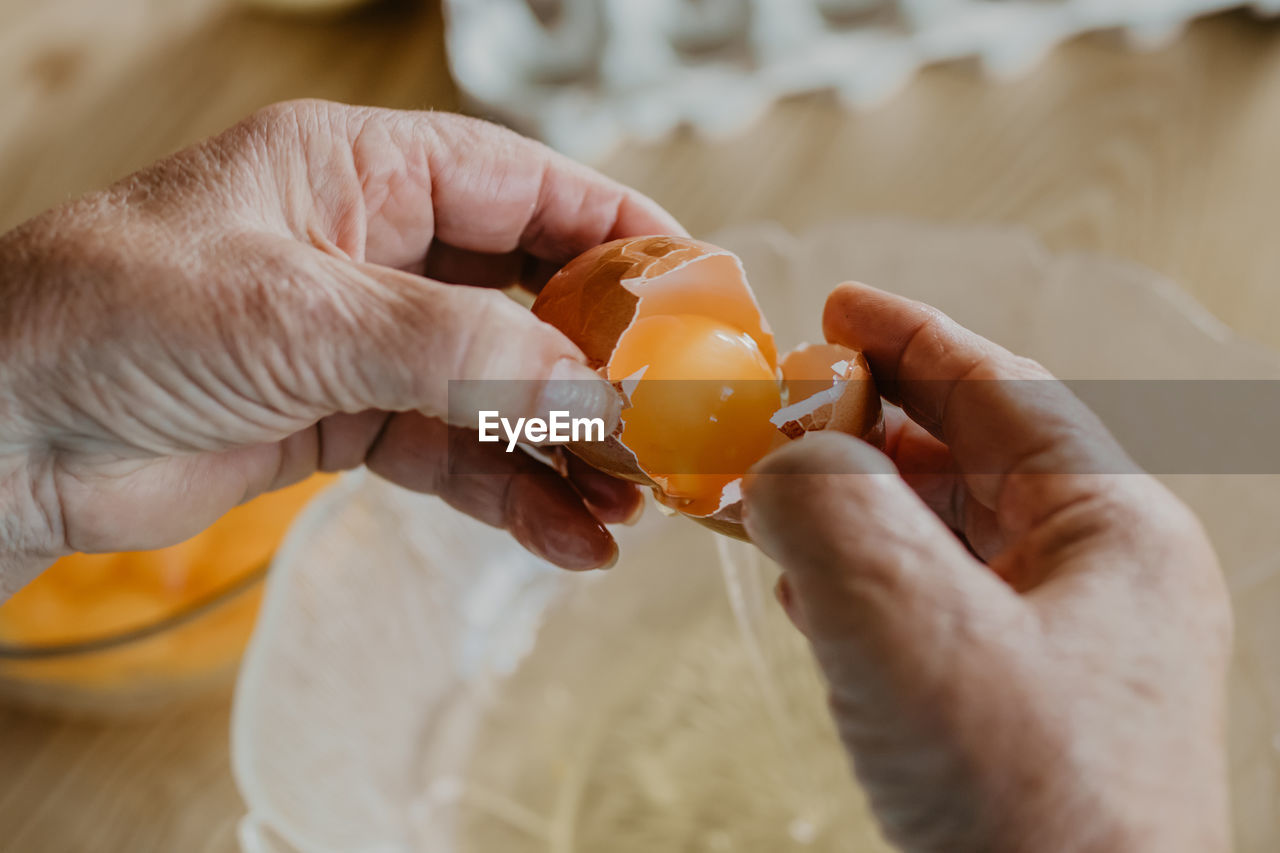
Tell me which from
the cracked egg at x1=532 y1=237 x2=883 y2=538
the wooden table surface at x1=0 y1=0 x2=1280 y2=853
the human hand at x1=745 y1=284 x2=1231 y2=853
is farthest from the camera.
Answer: the wooden table surface at x1=0 y1=0 x2=1280 y2=853

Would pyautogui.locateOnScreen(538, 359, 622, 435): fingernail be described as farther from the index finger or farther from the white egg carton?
the white egg carton

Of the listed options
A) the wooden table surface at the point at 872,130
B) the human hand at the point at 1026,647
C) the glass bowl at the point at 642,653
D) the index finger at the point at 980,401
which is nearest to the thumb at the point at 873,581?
the human hand at the point at 1026,647

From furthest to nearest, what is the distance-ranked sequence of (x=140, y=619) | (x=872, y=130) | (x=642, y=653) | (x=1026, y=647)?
1. (x=872, y=130)
2. (x=642, y=653)
3. (x=140, y=619)
4. (x=1026, y=647)

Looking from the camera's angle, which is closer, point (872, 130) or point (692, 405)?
point (692, 405)

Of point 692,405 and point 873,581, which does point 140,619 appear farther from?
point 873,581

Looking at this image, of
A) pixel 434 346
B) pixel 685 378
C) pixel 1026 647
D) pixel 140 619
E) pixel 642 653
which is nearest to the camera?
pixel 1026 647

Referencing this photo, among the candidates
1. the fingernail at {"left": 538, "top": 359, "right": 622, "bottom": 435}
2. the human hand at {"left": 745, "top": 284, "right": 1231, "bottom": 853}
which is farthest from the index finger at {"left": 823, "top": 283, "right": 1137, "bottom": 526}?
the fingernail at {"left": 538, "top": 359, "right": 622, "bottom": 435}

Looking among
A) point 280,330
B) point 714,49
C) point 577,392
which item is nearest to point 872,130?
point 714,49
